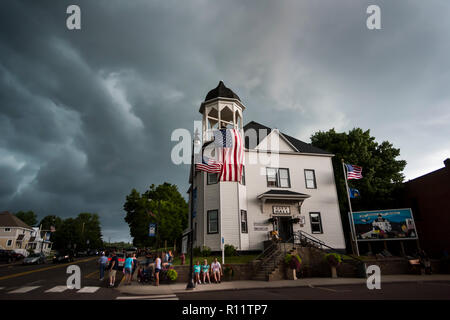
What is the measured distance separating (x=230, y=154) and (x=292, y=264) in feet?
29.0

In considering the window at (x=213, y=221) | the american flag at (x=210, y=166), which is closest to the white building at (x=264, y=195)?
the window at (x=213, y=221)

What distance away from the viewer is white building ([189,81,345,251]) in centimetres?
2147

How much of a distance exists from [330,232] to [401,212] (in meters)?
6.33

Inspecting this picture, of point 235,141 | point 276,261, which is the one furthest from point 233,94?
point 276,261

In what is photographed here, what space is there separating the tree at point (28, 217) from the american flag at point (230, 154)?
5264 inches

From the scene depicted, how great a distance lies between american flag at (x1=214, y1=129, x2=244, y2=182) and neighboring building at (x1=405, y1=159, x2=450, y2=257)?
19938mm

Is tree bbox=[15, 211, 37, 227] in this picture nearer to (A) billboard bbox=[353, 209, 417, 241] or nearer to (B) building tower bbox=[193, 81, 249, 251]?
(B) building tower bbox=[193, 81, 249, 251]

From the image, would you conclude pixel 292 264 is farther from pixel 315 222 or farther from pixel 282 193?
pixel 315 222

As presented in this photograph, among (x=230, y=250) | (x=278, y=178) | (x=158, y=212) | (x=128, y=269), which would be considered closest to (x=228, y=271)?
(x=230, y=250)

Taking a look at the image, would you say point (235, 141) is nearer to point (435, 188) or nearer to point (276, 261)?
point (276, 261)

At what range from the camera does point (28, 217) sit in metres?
114
